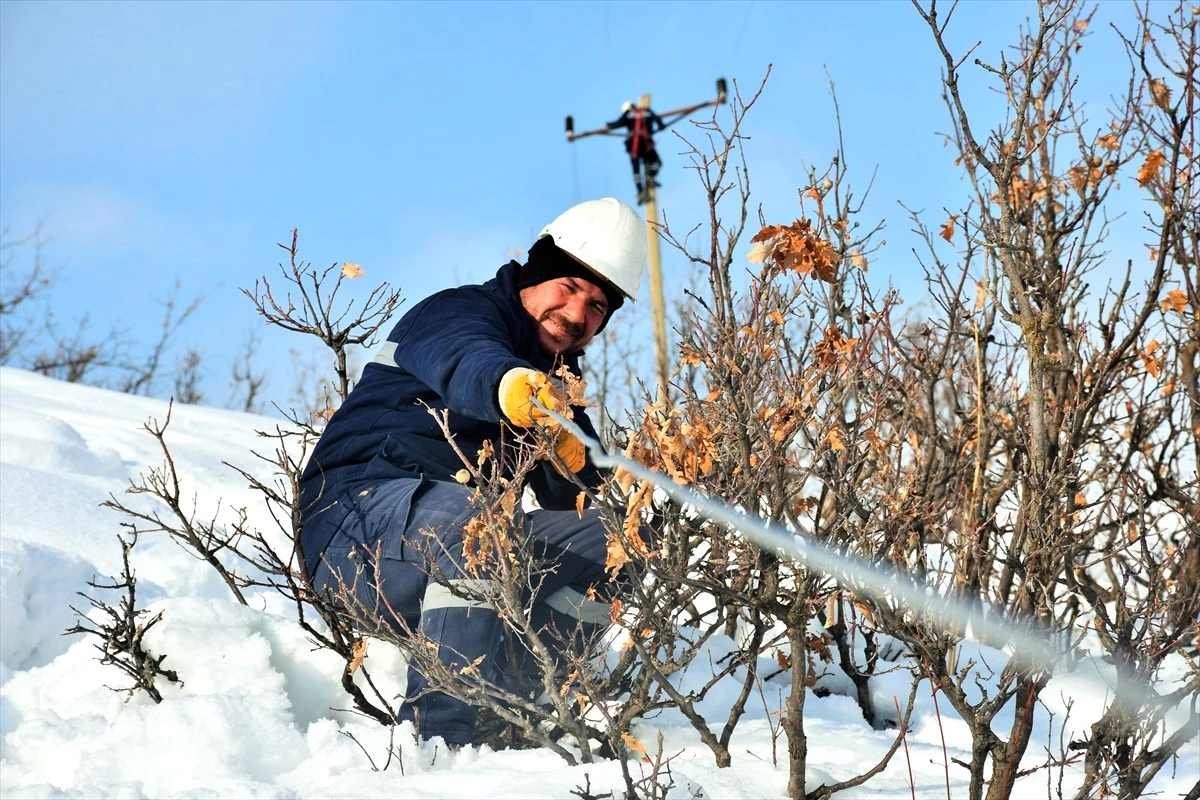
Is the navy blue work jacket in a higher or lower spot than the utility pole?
lower

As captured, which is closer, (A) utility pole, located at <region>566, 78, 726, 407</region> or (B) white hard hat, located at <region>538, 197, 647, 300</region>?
(B) white hard hat, located at <region>538, 197, 647, 300</region>

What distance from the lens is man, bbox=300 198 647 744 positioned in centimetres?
313

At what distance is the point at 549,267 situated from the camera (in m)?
3.93

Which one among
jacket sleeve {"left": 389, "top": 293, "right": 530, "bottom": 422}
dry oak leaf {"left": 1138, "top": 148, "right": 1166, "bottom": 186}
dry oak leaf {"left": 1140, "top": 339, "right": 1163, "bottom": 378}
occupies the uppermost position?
dry oak leaf {"left": 1138, "top": 148, "right": 1166, "bottom": 186}

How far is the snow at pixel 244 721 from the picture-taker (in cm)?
277

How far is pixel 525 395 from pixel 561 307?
1.11m

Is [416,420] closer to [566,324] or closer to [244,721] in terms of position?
[566,324]

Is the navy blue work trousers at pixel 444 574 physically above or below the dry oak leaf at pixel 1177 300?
below

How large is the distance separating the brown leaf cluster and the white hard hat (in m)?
1.34

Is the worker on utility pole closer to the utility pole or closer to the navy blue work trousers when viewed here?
the utility pole

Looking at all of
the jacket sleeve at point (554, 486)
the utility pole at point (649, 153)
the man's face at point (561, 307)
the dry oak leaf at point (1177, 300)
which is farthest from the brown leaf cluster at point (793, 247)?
the utility pole at point (649, 153)

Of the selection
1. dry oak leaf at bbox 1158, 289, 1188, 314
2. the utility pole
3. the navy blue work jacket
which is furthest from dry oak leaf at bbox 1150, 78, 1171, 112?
the utility pole

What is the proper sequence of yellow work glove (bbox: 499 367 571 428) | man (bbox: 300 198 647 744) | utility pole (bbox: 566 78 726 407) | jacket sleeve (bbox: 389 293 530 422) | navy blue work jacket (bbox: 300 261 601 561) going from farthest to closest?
1. utility pole (bbox: 566 78 726 407)
2. navy blue work jacket (bbox: 300 261 601 561)
3. man (bbox: 300 198 647 744)
4. jacket sleeve (bbox: 389 293 530 422)
5. yellow work glove (bbox: 499 367 571 428)

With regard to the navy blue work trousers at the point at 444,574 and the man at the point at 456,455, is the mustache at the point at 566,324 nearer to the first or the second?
the man at the point at 456,455
